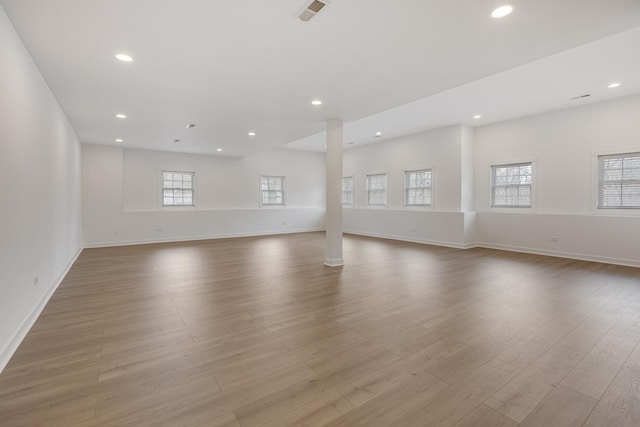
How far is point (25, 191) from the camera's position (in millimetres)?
2752

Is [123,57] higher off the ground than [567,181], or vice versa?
[123,57]

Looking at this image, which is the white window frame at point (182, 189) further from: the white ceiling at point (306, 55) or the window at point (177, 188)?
the white ceiling at point (306, 55)

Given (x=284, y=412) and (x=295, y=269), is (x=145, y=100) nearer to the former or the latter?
(x=295, y=269)

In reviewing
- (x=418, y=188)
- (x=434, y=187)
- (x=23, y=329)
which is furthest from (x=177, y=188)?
(x=434, y=187)

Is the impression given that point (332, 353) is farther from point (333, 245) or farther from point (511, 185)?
point (511, 185)

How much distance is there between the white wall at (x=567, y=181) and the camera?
5.36 m

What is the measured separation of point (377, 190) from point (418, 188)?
1.60 m

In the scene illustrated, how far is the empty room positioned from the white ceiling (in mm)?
28

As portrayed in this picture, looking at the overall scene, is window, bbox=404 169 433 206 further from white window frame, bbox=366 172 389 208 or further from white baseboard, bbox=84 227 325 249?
white baseboard, bbox=84 227 325 249

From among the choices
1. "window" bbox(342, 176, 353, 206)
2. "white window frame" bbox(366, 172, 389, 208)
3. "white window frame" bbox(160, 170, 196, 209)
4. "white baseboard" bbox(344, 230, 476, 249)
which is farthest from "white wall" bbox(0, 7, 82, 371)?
"window" bbox(342, 176, 353, 206)

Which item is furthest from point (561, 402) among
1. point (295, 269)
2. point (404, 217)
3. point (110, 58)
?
point (404, 217)

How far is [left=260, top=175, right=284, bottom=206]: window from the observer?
10422mm

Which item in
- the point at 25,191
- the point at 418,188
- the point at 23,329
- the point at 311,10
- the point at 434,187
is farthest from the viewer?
the point at 418,188

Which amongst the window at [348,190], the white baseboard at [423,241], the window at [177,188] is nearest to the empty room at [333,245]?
the white baseboard at [423,241]
